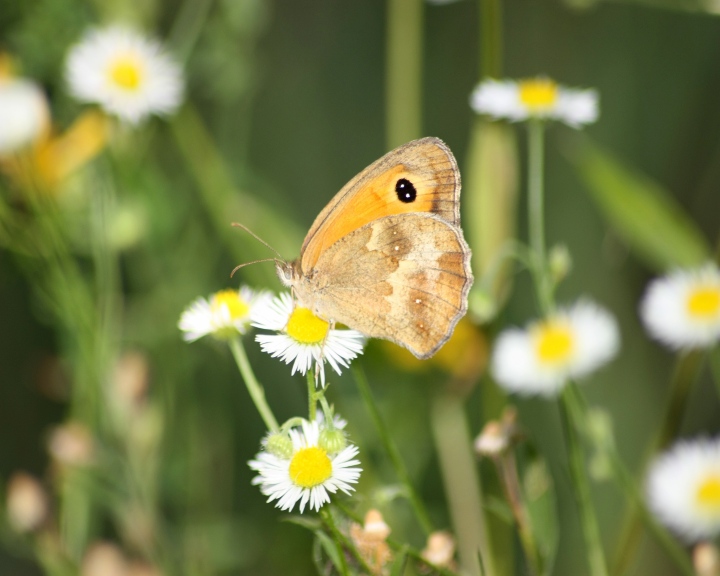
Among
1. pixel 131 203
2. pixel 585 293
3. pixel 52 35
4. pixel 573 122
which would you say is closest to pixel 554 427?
pixel 585 293

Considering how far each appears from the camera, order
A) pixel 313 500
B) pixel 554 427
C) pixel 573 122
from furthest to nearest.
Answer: pixel 554 427 < pixel 573 122 < pixel 313 500

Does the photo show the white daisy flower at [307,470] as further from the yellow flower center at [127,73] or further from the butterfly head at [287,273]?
the yellow flower center at [127,73]

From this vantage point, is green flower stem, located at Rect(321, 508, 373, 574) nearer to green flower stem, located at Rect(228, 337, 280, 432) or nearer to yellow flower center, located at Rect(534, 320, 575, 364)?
green flower stem, located at Rect(228, 337, 280, 432)

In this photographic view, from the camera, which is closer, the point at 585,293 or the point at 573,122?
the point at 573,122

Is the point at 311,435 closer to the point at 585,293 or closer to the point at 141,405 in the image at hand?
the point at 141,405

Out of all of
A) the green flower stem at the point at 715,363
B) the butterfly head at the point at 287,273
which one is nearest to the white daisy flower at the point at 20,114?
the butterfly head at the point at 287,273

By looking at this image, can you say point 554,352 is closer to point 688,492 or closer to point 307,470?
point 688,492
